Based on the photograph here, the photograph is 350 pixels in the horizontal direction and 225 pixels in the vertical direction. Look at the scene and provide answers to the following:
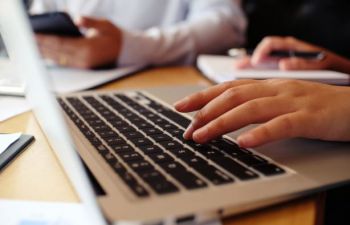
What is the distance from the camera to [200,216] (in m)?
0.22

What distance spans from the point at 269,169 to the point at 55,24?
57 centimetres

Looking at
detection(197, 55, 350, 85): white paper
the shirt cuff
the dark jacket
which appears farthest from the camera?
the dark jacket

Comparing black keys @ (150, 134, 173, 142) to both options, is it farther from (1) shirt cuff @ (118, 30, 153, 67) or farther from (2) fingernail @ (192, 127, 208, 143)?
(1) shirt cuff @ (118, 30, 153, 67)

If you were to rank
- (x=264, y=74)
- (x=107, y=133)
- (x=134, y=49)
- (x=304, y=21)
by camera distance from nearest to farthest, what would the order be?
(x=107, y=133) < (x=264, y=74) < (x=134, y=49) < (x=304, y=21)

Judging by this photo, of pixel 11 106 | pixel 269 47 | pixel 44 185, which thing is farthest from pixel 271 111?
pixel 269 47

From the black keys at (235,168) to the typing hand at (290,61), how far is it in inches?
16.2

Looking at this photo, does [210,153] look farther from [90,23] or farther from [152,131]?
[90,23]

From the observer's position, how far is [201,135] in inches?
12.5

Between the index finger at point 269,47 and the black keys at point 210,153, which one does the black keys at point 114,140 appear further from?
the index finger at point 269,47

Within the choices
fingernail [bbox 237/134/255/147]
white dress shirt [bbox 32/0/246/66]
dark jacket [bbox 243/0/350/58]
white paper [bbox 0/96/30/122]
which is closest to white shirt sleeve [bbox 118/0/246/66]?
white dress shirt [bbox 32/0/246/66]

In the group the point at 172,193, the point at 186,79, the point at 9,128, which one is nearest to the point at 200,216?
the point at 172,193

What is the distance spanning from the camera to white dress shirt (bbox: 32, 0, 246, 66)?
0.86 metres

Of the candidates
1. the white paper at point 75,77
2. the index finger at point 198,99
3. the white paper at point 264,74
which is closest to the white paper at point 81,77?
the white paper at point 75,77

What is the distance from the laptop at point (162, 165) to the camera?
0.69 ft
